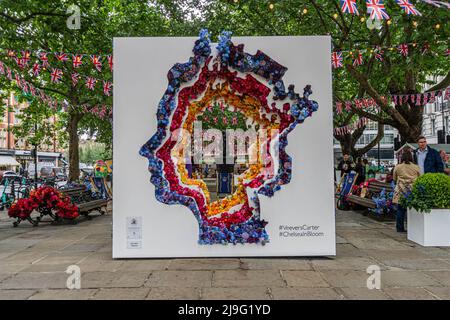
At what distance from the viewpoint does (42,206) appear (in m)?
11.0

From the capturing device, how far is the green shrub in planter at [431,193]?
7793 mm

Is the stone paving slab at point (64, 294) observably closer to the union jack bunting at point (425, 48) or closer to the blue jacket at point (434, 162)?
the blue jacket at point (434, 162)

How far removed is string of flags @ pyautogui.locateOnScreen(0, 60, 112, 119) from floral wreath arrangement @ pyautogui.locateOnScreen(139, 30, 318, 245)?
5628 mm

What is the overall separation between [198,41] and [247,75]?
0.95m

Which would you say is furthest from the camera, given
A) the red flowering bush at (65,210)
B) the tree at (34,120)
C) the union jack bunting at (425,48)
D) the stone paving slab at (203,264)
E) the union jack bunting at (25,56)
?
the tree at (34,120)

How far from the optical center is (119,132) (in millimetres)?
6789

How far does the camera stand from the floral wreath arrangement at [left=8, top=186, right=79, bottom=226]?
10.9 meters

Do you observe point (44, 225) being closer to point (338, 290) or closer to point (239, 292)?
point (239, 292)

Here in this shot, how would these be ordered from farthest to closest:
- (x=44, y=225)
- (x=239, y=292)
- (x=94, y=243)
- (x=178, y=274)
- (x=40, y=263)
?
(x=44, y=225), (x=94, y=243), (x=40, y=263), (x=178, y=274), (x=239, y=292)

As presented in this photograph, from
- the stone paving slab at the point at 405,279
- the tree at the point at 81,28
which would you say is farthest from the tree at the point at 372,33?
the stone paving slab at the point at 405,279

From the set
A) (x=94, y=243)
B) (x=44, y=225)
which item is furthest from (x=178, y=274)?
(x=44, y=225)

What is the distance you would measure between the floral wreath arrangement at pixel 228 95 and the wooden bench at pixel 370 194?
5623 millimetres

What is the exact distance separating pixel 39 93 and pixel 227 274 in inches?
372

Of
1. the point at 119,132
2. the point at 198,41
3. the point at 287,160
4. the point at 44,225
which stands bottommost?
the point at 44,225
